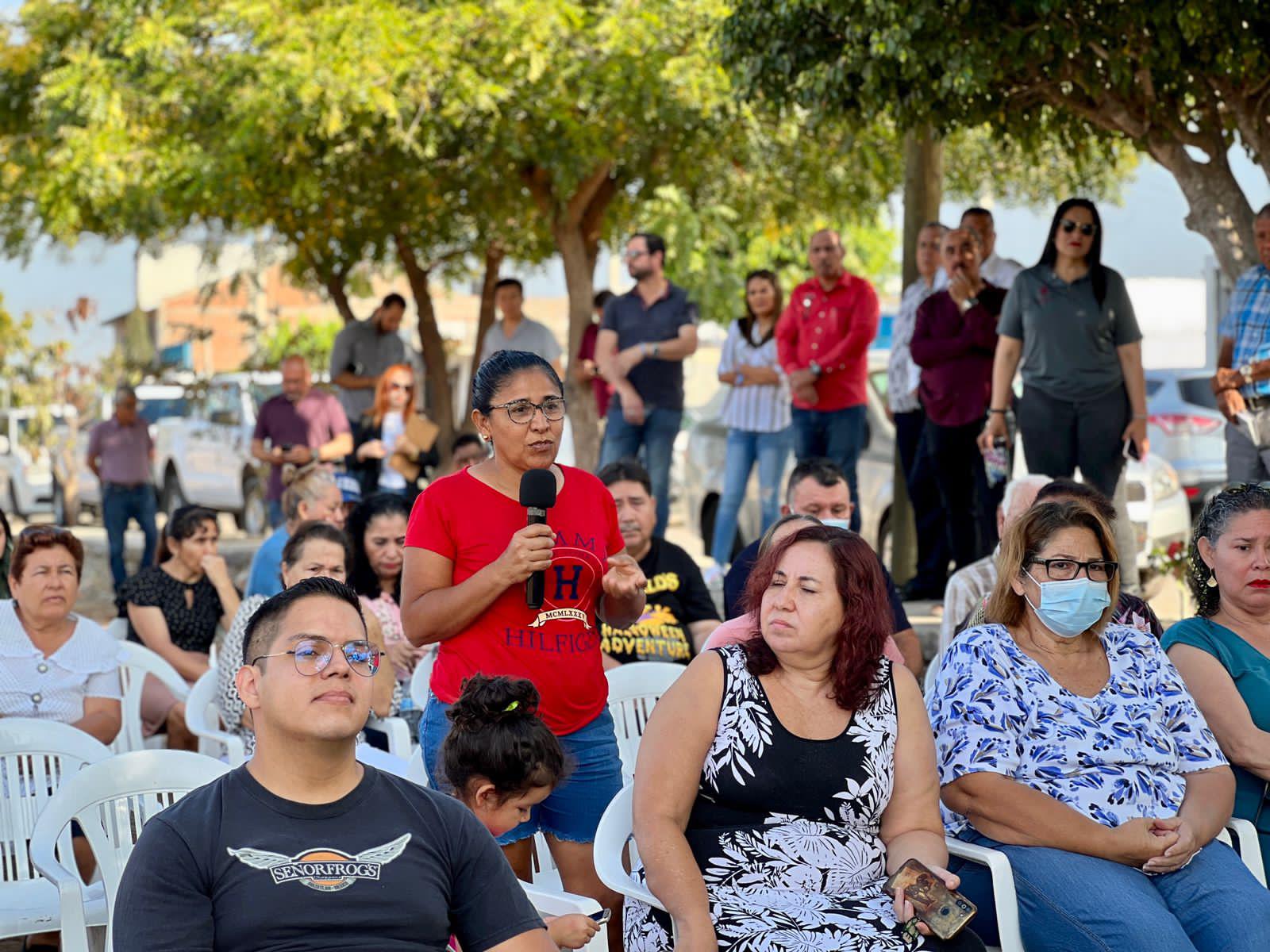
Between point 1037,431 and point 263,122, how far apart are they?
7.55m

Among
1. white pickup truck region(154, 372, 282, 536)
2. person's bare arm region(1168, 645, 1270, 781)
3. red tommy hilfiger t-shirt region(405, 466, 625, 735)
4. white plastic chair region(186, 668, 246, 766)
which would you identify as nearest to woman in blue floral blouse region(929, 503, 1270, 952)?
person's bare arm region(1168, 645, 1270, 781)

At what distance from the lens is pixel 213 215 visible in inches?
653

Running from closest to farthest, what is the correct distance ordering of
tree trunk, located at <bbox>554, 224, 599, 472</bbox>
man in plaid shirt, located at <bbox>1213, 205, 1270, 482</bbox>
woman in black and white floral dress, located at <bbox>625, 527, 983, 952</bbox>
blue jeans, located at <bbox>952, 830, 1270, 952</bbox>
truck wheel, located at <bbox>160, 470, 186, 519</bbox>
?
woman in black and white floral dress, located at <bbox>625, 527, 983, 952</bbox>, blue jeans, located at <bbox>952, 830, 1270, 952</bbox>, man in plaid shirt, located at <bbox>1213, 205, 1270, 482</bbox>, tree trunk, located at <bbox>554, 224, 599, 472</bbox>, truck wheel, located at <bbox>160, 470, 186, 519</bbox>

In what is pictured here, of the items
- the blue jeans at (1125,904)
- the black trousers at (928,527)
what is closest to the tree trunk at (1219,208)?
the black trousers at (928,527)

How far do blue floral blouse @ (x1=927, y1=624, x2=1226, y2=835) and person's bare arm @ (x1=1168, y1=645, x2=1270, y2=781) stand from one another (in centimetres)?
13

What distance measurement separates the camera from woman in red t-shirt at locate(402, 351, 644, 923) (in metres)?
4.13

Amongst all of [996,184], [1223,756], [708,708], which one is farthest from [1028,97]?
[996,184]

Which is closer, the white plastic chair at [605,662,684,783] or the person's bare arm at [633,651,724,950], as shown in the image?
the person's bare arm at [633,651,724,950]

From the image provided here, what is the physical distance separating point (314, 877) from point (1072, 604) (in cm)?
236

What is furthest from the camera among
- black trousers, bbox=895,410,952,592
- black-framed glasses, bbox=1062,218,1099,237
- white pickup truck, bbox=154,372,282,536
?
white pickup truck, bbox=154,372,282,536

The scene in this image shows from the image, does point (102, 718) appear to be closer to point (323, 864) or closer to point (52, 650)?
point (52, 650)

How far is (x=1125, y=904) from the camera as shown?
162 inches

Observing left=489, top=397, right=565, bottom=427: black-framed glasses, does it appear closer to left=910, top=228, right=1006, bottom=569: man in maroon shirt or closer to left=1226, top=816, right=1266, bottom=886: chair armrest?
left=1226, top=816, right=1266, bottom=886: chair armrest

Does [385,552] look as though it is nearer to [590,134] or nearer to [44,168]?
[590,134]
